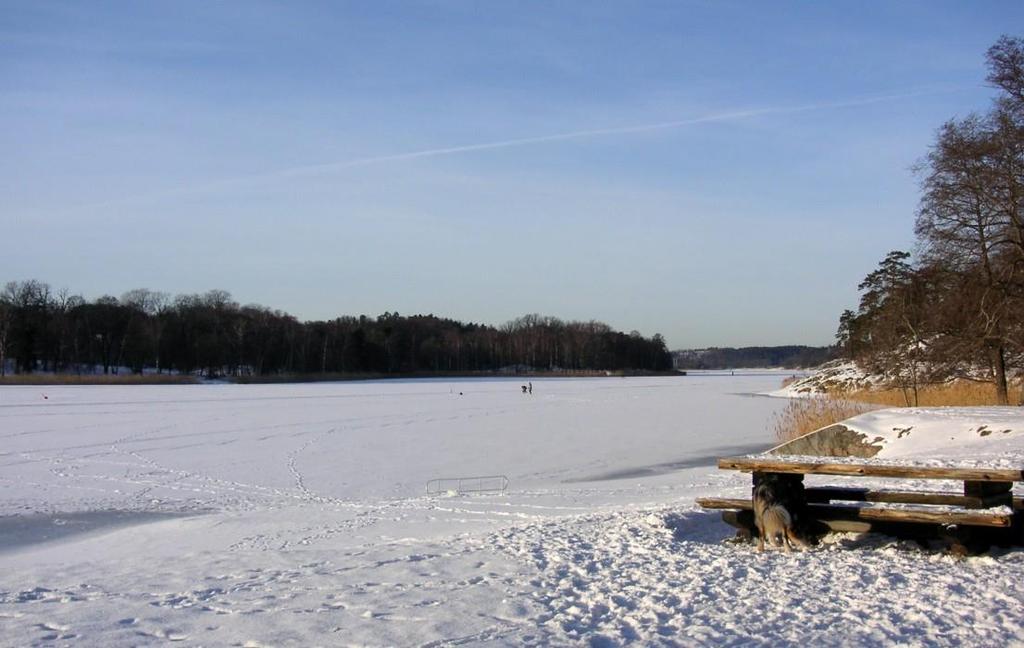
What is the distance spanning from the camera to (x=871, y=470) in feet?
26.1

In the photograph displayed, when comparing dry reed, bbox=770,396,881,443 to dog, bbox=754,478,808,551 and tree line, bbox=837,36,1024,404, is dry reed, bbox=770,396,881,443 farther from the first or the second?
dog, bbox=754,478,808,551

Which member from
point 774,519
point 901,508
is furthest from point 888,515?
point 774,519

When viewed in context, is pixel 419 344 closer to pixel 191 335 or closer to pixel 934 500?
pixel 191 335

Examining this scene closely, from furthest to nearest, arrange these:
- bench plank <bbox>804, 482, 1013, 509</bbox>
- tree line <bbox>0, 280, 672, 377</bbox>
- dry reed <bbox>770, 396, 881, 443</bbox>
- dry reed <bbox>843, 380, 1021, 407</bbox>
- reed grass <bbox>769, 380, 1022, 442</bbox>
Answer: tree line <bbox>0, 280, 672, 377</bbox> < dry reed <bbox>843, 380, 1021, 407</bbox> < reed grass <bbox>769, 380, 1022, 442</bbox> < dry reed <bbox>770, 396, 881, 443</bbox> < bench plank <bbox>804, 482, 1013, 509</bbox>

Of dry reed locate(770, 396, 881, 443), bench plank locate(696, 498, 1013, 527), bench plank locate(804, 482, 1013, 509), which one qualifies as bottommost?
dry reed locate(770, 396, 881, 443)

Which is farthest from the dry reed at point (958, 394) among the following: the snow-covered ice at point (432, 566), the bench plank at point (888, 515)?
the bench plank at point (888, 515)

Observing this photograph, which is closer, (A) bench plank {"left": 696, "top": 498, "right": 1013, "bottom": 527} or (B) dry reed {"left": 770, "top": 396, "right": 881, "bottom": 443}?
(A) bench plank {"left": 696, "top": 498, "right": 1013, "bottom": 527}

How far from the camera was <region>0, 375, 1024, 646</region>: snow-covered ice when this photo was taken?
18.7 feet

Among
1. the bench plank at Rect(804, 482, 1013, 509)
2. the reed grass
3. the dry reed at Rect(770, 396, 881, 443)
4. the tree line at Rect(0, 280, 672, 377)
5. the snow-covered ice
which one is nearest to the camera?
the snow-covered ice

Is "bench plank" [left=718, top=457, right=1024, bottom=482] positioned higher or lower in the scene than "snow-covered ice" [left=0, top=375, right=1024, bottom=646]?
higher

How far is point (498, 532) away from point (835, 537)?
3237 mm

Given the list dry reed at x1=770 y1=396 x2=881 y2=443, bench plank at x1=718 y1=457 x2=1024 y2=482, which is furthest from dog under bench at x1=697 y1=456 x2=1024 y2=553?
dry reed at x1=770 y1=396 x2=881 y2=443

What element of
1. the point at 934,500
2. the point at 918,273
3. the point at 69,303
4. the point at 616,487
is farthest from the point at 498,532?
the point at 69,303

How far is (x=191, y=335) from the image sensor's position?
108 meters
